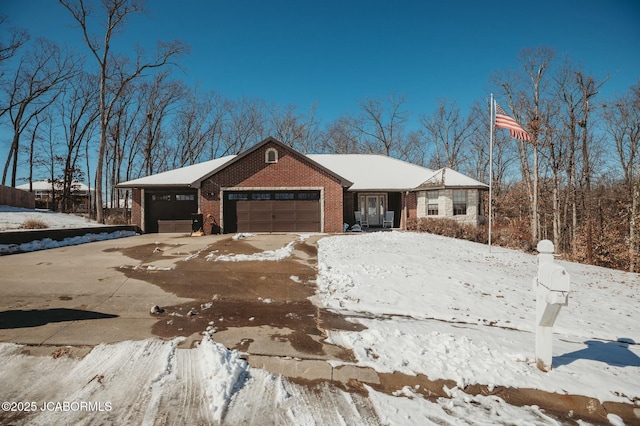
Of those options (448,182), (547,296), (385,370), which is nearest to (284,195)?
(448,182)

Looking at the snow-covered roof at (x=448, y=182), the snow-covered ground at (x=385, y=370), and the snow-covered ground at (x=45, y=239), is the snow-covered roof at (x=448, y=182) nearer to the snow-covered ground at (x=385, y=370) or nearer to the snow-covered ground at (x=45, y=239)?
the snow-covered ground at (x=385, y=370)

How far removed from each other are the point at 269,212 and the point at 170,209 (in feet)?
20.8

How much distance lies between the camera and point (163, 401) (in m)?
2.58

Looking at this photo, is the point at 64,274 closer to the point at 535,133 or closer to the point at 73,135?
the point at 535,133

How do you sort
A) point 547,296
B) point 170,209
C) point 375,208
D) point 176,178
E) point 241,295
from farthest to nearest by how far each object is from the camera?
point 375,208
point 176,178
point 170,209
point 241,295
point 547,296

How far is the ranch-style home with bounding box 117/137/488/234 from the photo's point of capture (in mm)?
15938

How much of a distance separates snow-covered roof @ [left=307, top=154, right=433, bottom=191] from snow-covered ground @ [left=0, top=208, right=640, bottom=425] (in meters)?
14.4

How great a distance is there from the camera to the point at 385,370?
10.5 feet

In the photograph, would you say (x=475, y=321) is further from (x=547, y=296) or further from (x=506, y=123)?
(x=506, y=123)

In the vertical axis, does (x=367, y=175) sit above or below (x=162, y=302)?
above

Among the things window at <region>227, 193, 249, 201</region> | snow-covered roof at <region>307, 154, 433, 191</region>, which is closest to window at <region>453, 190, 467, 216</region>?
snow-covered roof at <region>307, 154, 433, 191</region>

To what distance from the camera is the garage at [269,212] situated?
52.7 feet

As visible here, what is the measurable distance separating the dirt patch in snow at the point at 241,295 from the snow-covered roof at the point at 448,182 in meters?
12.1

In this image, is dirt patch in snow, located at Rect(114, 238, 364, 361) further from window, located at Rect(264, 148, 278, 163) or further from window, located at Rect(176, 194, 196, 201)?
window, located at Rect(176, 194, 196, 201)
